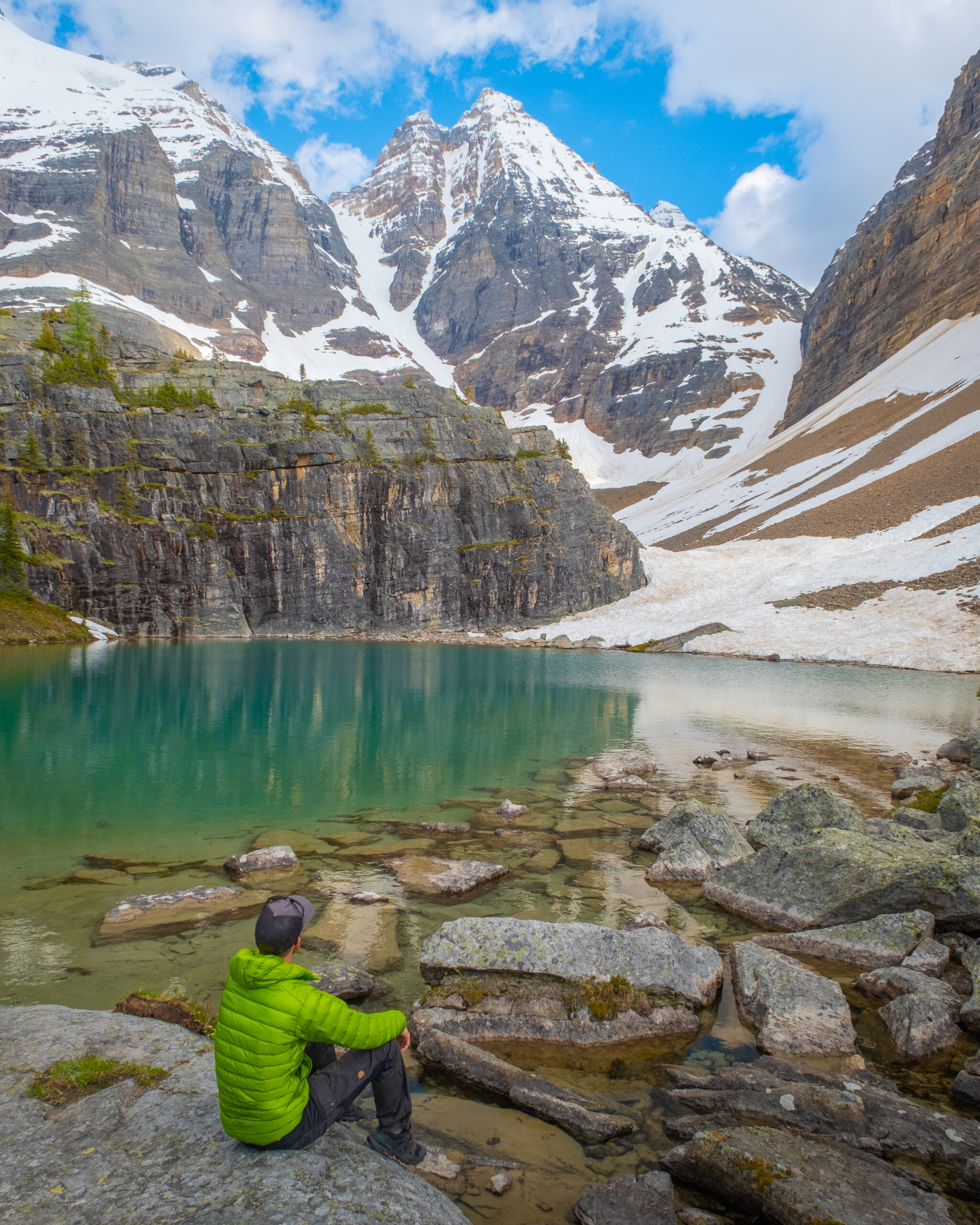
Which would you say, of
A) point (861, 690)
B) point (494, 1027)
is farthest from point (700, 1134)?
point (861, 690)

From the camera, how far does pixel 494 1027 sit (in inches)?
314

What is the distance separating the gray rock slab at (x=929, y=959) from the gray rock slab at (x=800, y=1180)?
14.0 feet

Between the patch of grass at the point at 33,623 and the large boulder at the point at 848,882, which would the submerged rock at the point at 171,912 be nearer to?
the large boulder at the point at 848,882

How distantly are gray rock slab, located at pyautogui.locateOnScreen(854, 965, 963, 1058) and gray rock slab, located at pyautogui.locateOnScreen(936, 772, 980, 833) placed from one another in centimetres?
633

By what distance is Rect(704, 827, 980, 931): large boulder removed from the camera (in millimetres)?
10117

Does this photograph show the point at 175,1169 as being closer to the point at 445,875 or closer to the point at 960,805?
the point at 445,875

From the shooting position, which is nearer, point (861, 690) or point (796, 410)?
point (861, 690)

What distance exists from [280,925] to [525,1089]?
11.3ft

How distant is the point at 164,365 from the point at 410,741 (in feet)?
279

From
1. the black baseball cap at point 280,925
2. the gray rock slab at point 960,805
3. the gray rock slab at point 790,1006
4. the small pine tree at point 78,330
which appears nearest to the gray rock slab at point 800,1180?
the gray rock slab at point 790,1006

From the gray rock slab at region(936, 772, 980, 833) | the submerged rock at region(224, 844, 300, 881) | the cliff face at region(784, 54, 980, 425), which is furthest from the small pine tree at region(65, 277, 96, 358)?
the cliff face at region(784, 54, 980, 425)

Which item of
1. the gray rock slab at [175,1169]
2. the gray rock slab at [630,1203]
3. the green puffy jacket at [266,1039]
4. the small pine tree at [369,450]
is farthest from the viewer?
the small pine tree at [369,450]

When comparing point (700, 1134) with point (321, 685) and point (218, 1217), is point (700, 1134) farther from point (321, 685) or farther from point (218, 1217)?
point (321, 685)

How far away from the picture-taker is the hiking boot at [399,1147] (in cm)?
564
